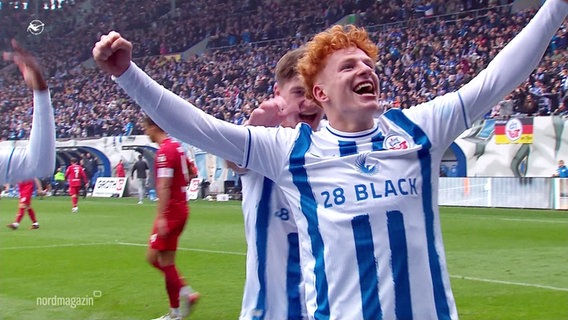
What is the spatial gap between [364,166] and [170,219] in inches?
234

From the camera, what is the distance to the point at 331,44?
12.1 feet

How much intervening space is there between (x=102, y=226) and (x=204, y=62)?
80.2ft

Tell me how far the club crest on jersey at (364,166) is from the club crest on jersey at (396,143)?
101 millimetres

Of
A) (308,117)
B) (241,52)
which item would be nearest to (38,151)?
(308,117)

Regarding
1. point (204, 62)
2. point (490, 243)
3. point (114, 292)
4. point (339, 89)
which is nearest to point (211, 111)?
point (204, 62)

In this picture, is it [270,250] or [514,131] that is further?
[514,131]

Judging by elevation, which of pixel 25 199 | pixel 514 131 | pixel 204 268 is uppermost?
pixel 204 268

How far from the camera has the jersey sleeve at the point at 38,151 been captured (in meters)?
4.68

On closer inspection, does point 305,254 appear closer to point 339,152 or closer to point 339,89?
point 339,152

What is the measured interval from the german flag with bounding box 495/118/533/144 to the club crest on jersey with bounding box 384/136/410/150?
2364 centimetres

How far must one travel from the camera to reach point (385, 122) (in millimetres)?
3641

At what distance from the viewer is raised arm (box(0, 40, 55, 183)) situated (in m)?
4.62

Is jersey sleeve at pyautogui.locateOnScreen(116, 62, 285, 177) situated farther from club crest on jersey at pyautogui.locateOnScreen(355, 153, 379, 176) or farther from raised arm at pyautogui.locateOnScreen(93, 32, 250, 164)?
club crest on jersey at pyautogui.locateOnScreen(355, 153, 379, 176)

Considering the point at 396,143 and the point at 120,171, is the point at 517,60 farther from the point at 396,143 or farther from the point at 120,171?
the point at 120,171
